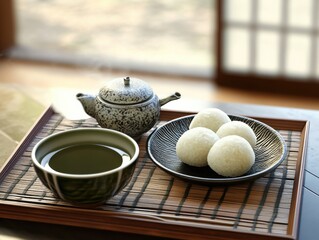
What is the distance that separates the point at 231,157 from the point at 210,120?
0.15 meters

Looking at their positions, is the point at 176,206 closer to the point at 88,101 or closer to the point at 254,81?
the point at 88,101

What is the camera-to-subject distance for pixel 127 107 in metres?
1.42

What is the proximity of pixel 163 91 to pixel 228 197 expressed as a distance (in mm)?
2162

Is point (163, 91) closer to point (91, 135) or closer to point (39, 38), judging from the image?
point (39, 38)

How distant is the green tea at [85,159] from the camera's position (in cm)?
127

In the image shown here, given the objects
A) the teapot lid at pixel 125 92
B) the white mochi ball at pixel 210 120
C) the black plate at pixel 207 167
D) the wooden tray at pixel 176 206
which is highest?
the teapot lid at pixel 125 92

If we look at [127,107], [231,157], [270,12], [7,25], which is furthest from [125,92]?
[7,25]

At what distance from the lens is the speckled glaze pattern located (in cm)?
142

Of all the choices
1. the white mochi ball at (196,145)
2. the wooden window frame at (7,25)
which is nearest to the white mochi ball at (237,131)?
the white mochi ball at (196,145)

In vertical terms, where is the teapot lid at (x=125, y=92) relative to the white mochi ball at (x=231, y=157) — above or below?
above

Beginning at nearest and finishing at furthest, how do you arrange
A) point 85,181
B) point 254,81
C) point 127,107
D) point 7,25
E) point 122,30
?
point 85,181
point 127,107
point 254,81
point 7,25
point 122,30

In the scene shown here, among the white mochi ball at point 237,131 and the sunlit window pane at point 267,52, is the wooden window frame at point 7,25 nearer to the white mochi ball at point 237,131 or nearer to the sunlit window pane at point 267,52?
the sunlit window pane at point 267,52

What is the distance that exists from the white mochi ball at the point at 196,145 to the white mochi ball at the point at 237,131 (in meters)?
0.02

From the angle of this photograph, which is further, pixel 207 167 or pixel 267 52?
pixel 267 52
